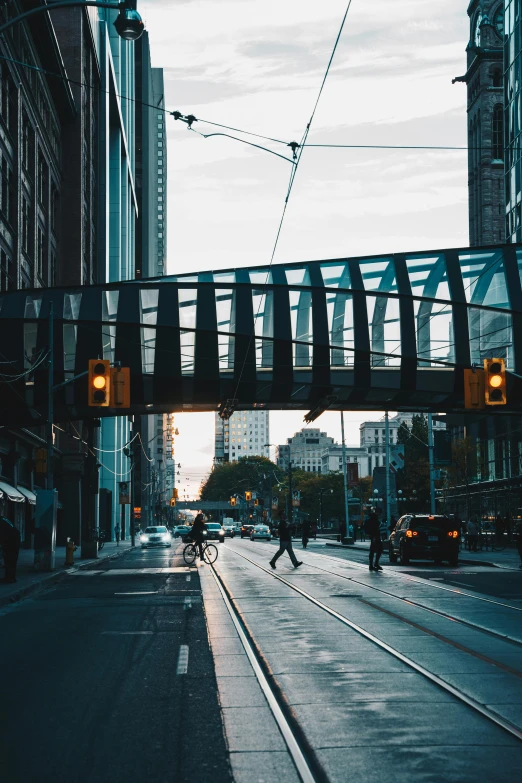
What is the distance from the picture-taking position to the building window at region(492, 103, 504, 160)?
105 meters

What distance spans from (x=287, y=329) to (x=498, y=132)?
70836 mm

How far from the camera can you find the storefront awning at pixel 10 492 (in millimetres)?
46031

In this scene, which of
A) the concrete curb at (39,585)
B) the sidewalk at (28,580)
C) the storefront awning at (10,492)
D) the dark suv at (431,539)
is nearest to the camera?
the concrete curb at (39,585)

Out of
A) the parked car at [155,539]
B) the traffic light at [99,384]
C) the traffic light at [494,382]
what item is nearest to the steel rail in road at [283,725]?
the traffic light at [99,384]

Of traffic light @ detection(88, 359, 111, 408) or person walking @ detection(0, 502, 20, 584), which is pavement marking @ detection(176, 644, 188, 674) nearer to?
traffic light @ detection(88, 359, 111, 408)

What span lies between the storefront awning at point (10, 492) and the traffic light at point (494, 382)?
2685 centimetres

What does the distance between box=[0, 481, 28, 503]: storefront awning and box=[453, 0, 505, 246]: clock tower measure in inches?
2650

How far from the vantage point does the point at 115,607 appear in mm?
19781

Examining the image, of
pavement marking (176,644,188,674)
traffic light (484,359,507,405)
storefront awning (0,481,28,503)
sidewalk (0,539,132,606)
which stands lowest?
pavement marking (176,644,188,674)

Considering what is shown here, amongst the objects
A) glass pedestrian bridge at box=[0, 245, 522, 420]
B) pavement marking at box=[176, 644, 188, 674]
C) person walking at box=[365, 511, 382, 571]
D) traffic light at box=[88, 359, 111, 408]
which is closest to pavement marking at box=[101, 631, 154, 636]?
pavement marking at box=[176, 644, 188, 674]

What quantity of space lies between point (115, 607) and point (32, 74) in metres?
42.2

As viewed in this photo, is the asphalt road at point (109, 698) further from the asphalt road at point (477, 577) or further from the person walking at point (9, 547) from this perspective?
the asphalt road at point (477, 577)

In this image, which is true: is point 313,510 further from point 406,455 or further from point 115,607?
point 115,607

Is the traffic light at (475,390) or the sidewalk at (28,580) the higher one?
the traffic light at (475,390)
